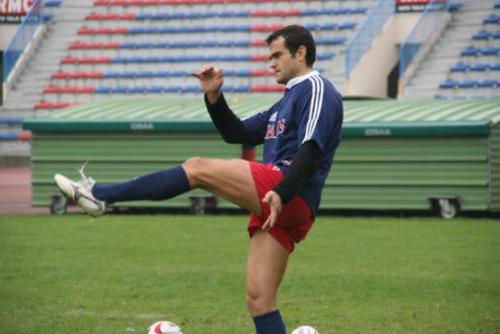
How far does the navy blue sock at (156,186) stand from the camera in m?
6.66

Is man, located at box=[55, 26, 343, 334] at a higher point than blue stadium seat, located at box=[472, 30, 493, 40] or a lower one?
higher

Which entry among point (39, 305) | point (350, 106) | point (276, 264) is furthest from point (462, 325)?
point (350, 106)

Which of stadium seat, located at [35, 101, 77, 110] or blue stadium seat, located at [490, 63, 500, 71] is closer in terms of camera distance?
blue stadium seat, located at [490, 63, 500, 71]

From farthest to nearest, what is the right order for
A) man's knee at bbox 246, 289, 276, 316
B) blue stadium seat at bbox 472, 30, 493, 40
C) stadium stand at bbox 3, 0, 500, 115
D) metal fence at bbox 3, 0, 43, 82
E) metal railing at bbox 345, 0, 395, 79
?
metal fence at bbox 3, 0, 43, 82, metal railing at bbox 345, 0, 395, 79, stadium stand at bbox 3, 0, 500, 115, blue stadium seat at bbox 472, 30, 493, 40, man's knee at bbox 246, 289, 276, 316

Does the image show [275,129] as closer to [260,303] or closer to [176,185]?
[176,185]

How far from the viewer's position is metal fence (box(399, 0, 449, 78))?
101 ft

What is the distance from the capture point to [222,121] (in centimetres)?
777

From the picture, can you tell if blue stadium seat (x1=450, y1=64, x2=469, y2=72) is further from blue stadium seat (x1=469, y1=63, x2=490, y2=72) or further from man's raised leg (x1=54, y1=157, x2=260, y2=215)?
man's raised leg (x1=54, y1=157, x2=260, y2=215)

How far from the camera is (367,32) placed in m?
31.5

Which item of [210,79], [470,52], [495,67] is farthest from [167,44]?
[210,79]

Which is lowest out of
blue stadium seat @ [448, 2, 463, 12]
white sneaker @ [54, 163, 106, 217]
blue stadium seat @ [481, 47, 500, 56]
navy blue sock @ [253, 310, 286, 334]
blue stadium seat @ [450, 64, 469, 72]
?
blue stadium seat @ [450, 64, 469, 72]

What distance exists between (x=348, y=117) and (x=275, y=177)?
13.2 meters

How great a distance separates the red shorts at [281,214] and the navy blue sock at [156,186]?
1.60ft

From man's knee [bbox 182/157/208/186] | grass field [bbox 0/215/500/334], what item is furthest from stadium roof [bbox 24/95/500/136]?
man's knee [bbox 182/157/208/186]
